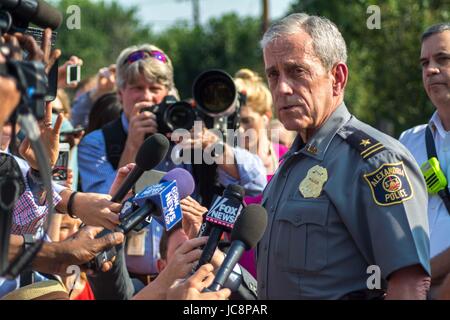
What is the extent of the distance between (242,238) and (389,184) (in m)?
0.56

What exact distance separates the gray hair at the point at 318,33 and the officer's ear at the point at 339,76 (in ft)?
0.07

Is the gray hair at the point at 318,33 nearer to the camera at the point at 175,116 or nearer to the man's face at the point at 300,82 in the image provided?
the man's face at the point at 300,82

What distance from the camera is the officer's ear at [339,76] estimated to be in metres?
3.50

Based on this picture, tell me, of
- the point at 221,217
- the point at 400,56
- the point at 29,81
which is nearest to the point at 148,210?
the point at 221,217

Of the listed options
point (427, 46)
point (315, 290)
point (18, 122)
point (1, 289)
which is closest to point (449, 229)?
point (427, 46)

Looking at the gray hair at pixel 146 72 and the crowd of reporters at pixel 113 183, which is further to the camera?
the gray hair at pixel 146 72

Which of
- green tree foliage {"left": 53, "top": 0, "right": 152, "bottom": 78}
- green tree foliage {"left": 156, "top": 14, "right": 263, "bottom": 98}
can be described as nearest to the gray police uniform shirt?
green tree foliage {"left": 156, "top": 14, "right": 263, "bottom": 98}

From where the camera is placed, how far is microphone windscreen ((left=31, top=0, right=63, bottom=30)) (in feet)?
9.53

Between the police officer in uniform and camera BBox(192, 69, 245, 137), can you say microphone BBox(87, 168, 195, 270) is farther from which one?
camera BBox(192, 69, 245, 137)

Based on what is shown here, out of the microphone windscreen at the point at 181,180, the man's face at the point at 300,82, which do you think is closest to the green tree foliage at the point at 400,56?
the microphone windscreen at the point at 181,180

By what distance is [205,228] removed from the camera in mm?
3219

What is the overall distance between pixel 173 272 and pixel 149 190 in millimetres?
296

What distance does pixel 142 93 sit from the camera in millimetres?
5508
